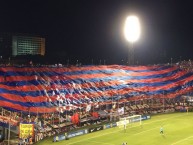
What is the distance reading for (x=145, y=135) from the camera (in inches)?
2077

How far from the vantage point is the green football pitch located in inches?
1897

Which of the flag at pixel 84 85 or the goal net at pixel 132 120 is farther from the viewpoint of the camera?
the goal net at pixel 132 120

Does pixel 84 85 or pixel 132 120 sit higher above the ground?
pixel 84 85

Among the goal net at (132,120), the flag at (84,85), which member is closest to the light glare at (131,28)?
the flag at (84,85)

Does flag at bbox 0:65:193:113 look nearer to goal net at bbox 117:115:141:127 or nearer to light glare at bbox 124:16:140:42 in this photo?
goal net at bbox 117:115:141:127

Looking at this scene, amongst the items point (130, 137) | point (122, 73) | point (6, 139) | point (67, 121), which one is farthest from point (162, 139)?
point (122, 73)

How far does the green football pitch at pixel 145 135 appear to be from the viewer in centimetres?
4819

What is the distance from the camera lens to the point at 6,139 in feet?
155

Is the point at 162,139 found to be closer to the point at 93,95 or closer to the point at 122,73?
the point at 93,95

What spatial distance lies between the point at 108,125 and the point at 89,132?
16.1 feet

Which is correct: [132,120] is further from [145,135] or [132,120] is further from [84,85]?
[84,85]

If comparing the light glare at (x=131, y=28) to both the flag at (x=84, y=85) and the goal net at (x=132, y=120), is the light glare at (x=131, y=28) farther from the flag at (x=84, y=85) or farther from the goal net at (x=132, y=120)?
the goal net at (x=132, y=120)

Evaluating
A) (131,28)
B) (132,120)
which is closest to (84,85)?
(132,120)

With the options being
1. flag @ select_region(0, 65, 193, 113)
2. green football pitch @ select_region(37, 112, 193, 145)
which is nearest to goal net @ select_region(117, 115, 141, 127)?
green football pitch @ select_region(37, 112, 193, 145)
